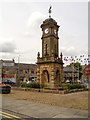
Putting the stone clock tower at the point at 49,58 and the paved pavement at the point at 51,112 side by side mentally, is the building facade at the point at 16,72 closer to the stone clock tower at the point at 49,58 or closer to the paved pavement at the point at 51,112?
the stone clock tower at the point at 49,58

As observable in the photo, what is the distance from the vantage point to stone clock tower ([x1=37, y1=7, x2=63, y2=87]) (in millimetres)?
18531

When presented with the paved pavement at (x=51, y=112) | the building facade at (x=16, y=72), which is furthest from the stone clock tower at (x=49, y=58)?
the building facade at (x=16, y=72)

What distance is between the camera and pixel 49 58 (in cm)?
1891

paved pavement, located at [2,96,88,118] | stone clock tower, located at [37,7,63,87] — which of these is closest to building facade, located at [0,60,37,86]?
stone clock tower, located at [37,7,63,87]

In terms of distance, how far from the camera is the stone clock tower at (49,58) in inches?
730

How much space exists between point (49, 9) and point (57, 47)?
23.0ft

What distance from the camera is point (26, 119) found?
5973mm

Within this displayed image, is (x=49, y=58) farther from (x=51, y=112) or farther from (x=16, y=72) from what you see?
(x=16, y=72)

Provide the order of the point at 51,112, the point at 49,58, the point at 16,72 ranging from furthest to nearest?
the point at 16,72, the point at 49,58, the point at 51,112

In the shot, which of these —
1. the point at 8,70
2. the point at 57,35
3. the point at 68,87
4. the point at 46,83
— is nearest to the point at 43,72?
the point at 46,83

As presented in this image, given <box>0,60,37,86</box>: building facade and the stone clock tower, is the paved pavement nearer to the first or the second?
the stone clock tower

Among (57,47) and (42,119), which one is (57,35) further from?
(42,119)

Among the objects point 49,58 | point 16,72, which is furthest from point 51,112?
point 16,72

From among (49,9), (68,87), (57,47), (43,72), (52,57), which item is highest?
(49,9)
